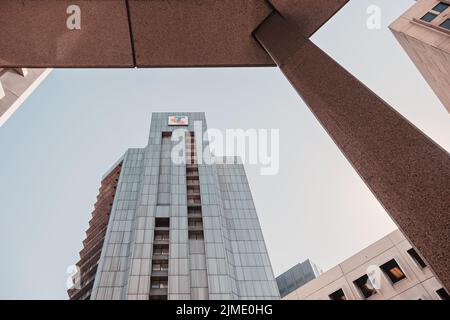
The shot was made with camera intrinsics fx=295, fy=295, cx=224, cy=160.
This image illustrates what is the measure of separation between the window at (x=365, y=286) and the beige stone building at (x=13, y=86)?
24439mm

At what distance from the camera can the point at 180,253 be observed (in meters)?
36.3

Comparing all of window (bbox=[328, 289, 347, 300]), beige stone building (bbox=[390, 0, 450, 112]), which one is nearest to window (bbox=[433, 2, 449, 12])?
beige stone building (bbox=[390, 0, 450, 112])

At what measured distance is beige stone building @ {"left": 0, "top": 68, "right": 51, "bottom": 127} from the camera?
4720 millimetres

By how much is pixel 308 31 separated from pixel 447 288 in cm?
248

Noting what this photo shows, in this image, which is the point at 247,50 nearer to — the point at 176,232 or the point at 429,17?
the point at 429,17

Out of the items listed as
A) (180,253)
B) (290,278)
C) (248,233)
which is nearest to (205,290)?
(180,253)

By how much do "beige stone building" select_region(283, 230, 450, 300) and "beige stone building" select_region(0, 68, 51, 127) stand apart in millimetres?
21587

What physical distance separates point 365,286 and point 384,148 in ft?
81.2

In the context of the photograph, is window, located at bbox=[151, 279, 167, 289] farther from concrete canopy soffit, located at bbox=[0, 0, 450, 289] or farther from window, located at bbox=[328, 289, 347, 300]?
concrete canopy soffit, located at bbox=[0, 0, 450, 289]

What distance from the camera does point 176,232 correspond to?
1534 inches

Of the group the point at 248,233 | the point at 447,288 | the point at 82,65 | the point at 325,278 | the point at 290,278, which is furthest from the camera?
the point at 290,278

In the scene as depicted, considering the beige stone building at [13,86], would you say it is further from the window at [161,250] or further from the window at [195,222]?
the window at [195,222]

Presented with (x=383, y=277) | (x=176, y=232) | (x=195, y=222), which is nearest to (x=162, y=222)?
(x=176, y=232)
